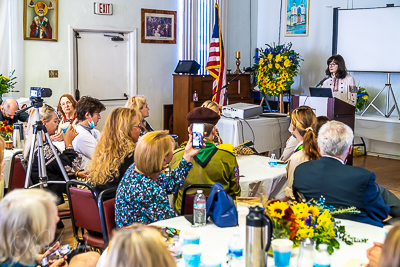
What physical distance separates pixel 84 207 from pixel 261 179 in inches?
53.3

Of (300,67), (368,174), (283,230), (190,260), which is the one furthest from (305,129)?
(300,67)

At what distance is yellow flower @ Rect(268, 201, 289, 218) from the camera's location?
196 centimetres

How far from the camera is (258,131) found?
A: 20.8 feet

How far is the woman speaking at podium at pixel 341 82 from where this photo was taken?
277 inches

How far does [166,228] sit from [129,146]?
1.12 m

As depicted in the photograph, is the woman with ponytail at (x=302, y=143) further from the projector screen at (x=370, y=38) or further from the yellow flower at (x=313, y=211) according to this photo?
the projector screen at (x=370, y=38)

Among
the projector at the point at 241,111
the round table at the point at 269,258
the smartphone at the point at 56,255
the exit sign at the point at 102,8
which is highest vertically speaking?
the exit sign at the point at 102,8

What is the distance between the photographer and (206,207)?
243 centimetres

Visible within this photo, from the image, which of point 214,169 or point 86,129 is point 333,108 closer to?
point 86,129

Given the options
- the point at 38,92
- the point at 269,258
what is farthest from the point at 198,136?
the point at 38,92

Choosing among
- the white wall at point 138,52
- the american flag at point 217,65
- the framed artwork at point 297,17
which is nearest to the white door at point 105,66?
the white wall at point 138,52

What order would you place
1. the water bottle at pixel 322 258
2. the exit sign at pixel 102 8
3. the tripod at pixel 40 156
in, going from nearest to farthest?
the water bottle at pixel 322 258 < the tripod at pixel 40 156 < the exit sign at pixel 102 8

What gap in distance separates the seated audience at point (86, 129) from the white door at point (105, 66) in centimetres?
359

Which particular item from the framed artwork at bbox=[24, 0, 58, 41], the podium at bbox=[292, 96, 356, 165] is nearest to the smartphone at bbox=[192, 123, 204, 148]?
the podium at bbox=[292, 96, 356, 165]
